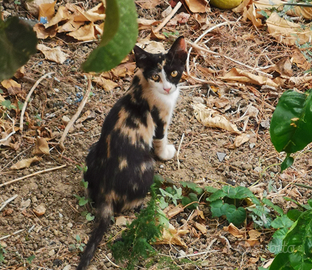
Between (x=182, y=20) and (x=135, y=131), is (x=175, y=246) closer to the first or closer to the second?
(x=135, y=131)

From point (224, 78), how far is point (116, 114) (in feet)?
4.44

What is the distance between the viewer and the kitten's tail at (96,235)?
2.39m

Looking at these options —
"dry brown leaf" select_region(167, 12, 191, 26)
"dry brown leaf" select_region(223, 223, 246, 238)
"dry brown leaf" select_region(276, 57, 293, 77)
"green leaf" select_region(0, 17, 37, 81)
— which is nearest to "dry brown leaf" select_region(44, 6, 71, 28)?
"dry brown leaf" select_region(167, 12, 191, 26)

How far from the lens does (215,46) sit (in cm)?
405

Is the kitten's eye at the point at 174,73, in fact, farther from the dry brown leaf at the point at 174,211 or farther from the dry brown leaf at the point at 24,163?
the dry brown leaf at the point at 24,163

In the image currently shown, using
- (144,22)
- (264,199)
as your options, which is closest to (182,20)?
(144,22)

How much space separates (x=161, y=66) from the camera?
9.34ft

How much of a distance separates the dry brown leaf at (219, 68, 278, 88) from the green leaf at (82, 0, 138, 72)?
3.16 m

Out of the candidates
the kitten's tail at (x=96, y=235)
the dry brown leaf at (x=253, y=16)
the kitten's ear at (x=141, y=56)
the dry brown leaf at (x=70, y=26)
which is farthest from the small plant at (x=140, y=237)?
the dry brown leaf at (x=253, y=16)

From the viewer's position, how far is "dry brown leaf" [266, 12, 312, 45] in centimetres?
407

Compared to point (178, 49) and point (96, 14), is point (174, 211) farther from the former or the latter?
point (96, 14)

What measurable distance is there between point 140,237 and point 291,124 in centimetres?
121

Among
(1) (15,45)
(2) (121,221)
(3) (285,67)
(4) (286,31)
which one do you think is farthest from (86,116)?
(1) (15,45)

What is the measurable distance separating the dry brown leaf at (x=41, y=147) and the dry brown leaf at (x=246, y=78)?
5.50 ft
